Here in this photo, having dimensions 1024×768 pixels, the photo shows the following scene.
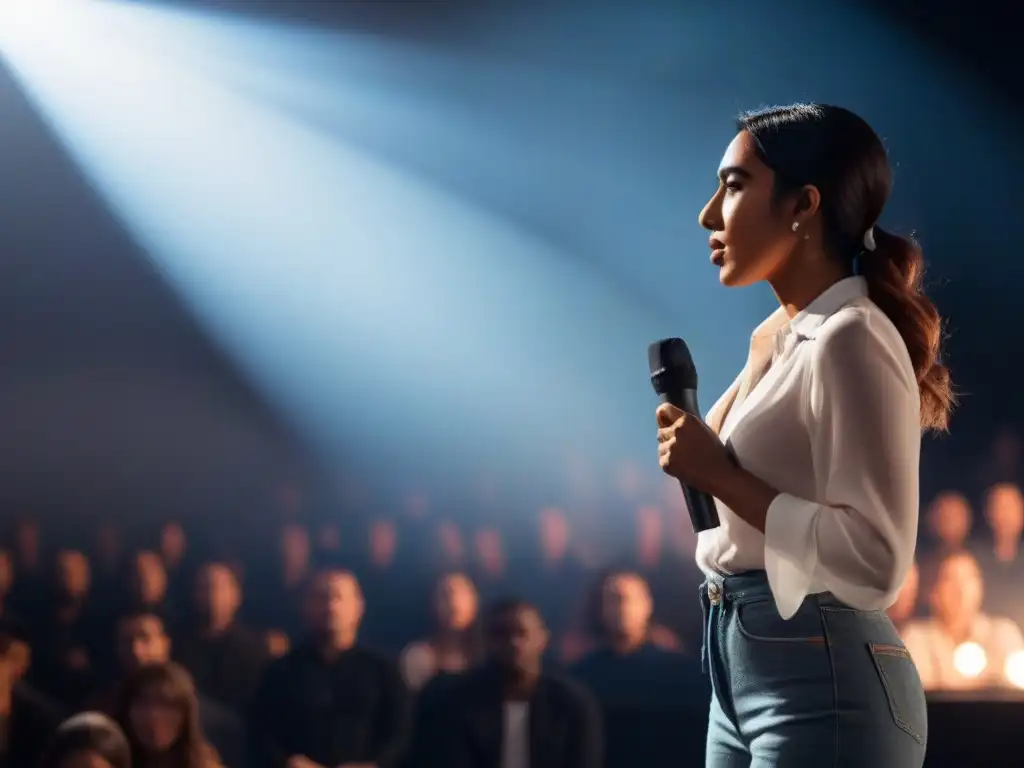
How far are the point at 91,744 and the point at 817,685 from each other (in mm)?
2654

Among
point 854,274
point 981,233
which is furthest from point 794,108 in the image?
point 981,233

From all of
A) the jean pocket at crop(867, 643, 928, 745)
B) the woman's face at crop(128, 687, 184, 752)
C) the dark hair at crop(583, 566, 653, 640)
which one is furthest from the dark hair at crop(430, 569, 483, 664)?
the jean pocket at crop(867, 643, 928, 745)

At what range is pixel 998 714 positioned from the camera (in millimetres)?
2158

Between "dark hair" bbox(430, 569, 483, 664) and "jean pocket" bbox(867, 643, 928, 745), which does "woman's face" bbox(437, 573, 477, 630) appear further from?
"jean pocket" bbox(867, 643, 928, 745)

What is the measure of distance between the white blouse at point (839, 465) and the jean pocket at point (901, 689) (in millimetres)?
39

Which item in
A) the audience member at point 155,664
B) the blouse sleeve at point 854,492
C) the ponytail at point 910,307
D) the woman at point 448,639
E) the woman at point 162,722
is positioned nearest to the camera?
the blouse sleeve at point 854,492

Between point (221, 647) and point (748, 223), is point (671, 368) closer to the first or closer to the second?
point (748, 223)

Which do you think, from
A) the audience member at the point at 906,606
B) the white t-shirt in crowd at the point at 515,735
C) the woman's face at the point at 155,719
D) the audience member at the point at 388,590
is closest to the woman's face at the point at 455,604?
the audience member at the point at 388,590

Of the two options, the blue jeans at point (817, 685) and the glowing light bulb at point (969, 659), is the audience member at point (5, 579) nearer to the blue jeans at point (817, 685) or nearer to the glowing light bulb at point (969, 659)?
the glowing light bulb at point (969, 659)

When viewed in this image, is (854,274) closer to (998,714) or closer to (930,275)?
(998,714)

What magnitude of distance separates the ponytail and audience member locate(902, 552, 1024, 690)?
2.99m

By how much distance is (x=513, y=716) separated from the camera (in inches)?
137

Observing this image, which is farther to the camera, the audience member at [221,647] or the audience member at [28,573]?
the audience member at [28,573]

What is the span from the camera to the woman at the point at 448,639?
155 inches
